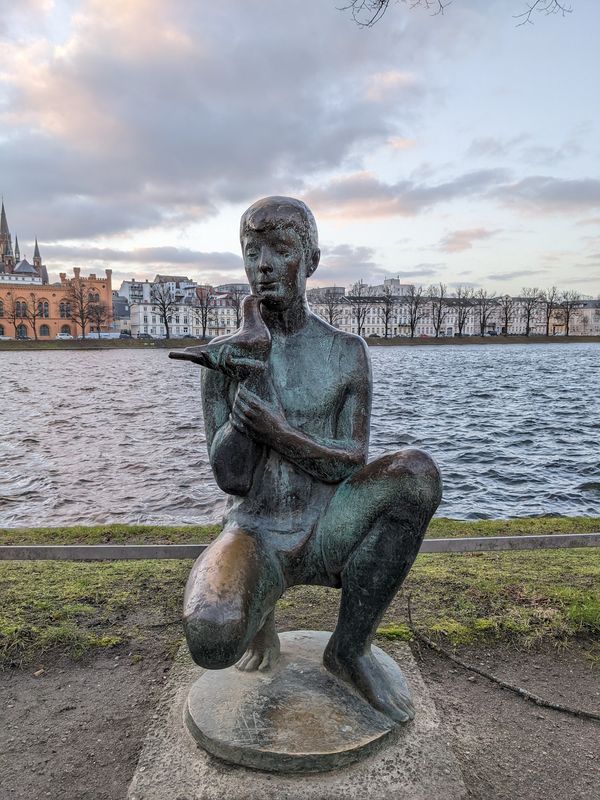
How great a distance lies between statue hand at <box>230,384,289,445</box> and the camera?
3016mm

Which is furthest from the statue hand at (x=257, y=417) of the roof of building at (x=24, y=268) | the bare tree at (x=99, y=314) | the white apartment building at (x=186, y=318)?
the roof of building at (x=24, y=268)

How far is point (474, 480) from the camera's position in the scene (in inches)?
559

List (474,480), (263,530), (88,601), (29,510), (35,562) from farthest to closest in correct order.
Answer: (474,480) < (29,510) < (35,562) < (88,601) < (263,530)

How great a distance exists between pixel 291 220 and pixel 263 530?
1.53 m

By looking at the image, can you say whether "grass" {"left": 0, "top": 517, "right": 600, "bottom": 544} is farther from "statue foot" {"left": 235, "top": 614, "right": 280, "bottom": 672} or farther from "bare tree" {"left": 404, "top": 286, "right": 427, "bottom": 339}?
"bare tree" {"left": 404, "top": 286, "right": 427, "bottom": 339}

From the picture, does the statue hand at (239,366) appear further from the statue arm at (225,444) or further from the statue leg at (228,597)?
the statue leg at (228,597)

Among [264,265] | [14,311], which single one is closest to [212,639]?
[264,265]

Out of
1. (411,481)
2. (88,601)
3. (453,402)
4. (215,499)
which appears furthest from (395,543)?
(453,402)

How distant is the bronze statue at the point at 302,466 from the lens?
2.92 meters

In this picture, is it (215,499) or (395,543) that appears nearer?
(395,543)

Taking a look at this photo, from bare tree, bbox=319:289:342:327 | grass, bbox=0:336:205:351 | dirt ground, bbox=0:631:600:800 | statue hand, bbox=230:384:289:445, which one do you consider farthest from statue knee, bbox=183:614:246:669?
bare tree, bbox=319:289:342:327

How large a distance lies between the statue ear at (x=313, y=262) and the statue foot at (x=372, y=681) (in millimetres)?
1933

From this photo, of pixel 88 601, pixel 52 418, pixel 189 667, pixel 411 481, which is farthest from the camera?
pixel 52 418

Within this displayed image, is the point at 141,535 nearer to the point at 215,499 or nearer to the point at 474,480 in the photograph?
the point at 215,499
